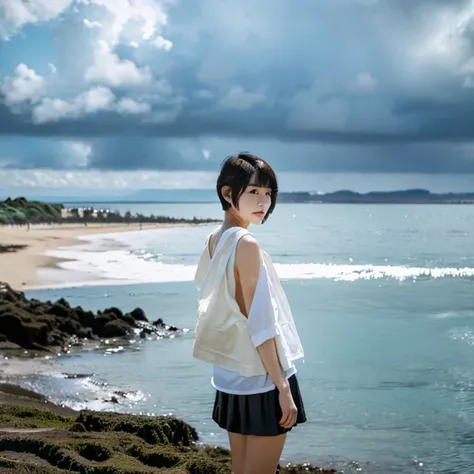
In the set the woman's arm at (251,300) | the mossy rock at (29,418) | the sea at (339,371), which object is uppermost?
the woman's arm at (251,300)

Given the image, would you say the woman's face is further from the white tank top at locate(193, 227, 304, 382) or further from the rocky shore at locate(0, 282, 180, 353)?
the rocky shore at locate(0, 282, 180, 353)

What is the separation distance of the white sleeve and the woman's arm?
0.03 m

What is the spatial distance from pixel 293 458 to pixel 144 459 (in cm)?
235

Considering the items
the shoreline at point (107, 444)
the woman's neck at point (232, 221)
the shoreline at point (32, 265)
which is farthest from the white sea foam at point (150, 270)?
the woman's neck at point (232, 221)

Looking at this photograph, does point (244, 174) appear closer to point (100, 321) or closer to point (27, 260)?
point (100, 321)

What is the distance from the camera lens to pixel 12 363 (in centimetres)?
1253

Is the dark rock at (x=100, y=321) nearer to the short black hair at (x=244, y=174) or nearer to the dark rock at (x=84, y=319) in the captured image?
the dark rock at (x=84, y=319)

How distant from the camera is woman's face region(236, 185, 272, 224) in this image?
13.5 ft

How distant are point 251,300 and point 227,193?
0.58 m

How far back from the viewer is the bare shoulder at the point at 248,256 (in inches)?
153

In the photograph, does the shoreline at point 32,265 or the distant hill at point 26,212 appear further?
the distant hill at point 26,212

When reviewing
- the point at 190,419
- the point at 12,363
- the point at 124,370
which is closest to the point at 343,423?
the point at 190,419

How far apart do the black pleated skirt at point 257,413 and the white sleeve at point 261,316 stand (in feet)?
0.96

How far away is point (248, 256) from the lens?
3.89 meters
